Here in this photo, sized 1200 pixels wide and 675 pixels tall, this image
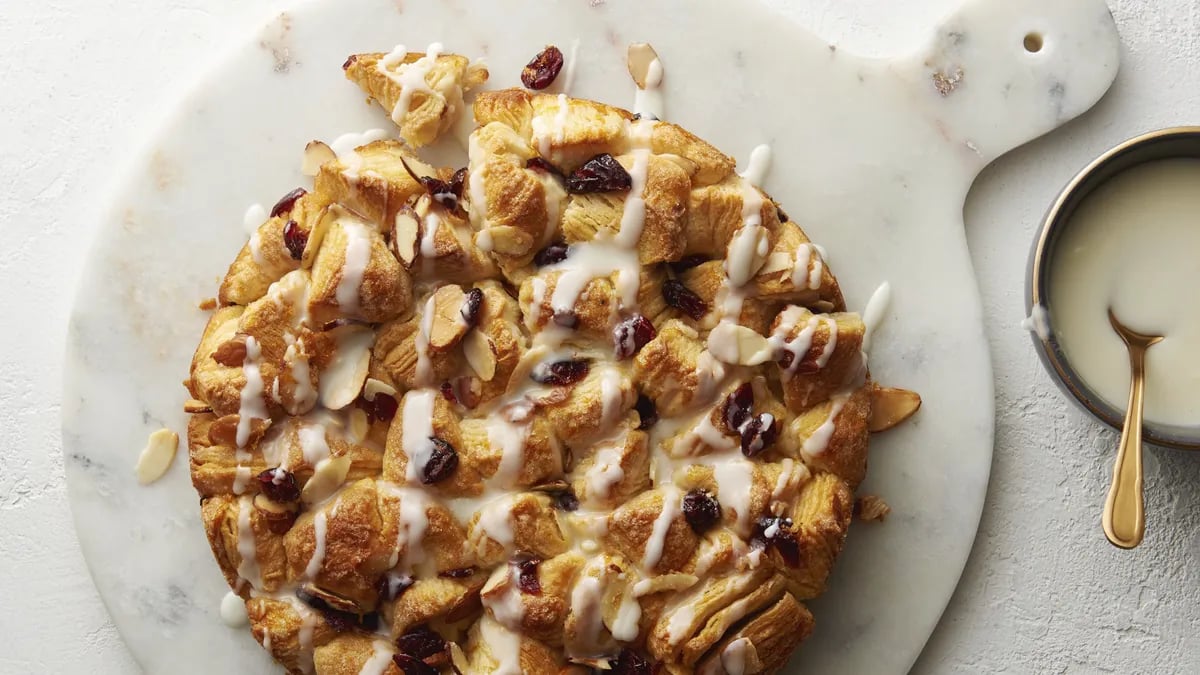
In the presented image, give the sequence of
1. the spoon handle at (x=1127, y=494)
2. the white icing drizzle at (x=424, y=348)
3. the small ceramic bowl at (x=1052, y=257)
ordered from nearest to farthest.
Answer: the white icing drizzle at (x=424, y=348) < the spoon handle at (x=1127, y=494) < the small ceramic bowl at (x=1052, y=257)

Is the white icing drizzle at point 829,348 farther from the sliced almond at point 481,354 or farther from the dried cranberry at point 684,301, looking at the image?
the sliced almond at point 481,354

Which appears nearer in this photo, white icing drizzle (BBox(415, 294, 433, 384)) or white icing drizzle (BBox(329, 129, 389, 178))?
white icing drizzle (BBox(415, 294, 433, 384))

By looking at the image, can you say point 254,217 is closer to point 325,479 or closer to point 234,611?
point 325,479

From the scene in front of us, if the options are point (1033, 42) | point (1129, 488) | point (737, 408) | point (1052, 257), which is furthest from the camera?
point (1033, 42)

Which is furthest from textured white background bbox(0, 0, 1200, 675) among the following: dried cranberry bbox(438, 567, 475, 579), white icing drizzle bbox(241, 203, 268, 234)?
dried cranberry bbox(438, 567, 475, 579)

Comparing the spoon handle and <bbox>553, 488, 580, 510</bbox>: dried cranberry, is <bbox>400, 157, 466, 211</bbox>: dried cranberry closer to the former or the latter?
<bbox>553, 488, 580, 510</bbox>: dried cranberry

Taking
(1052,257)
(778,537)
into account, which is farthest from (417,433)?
(1052,257)

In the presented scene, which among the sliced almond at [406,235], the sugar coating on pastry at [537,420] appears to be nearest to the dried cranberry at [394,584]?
the sugar coating on pastry at [537,420]
